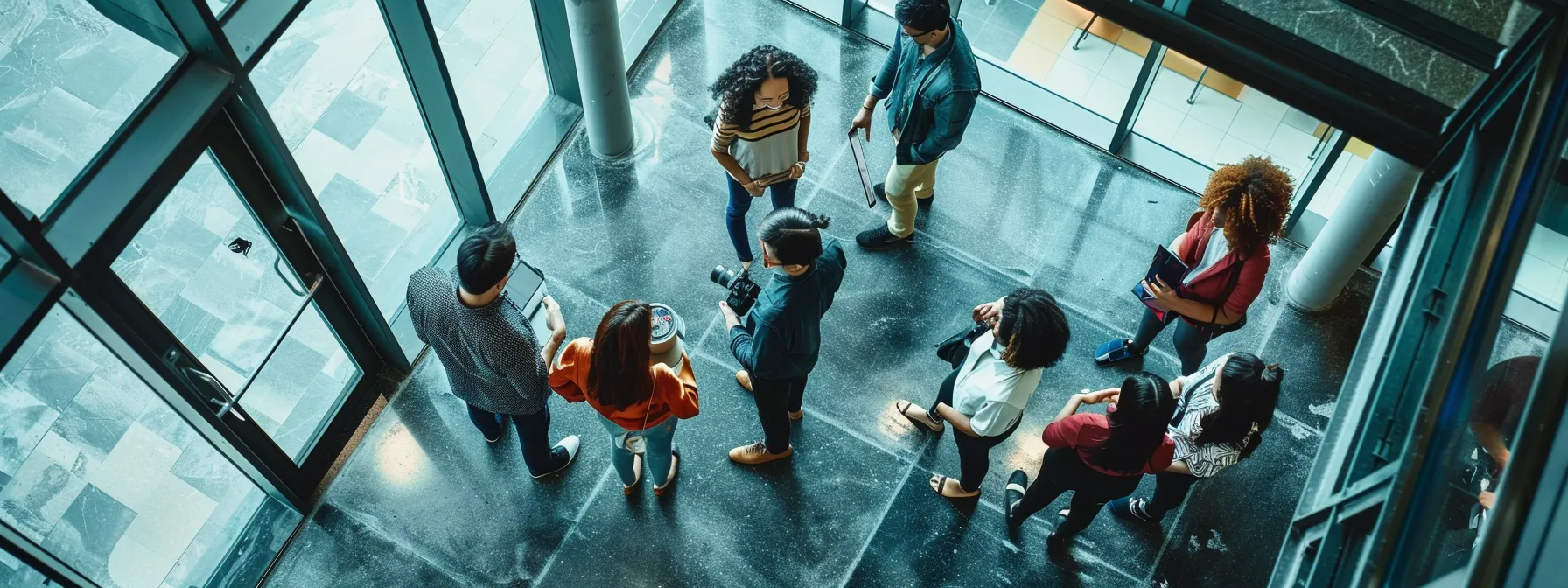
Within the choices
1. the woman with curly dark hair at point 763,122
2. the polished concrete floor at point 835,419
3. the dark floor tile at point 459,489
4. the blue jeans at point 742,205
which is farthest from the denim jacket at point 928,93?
the dark floor tile at point 459,489

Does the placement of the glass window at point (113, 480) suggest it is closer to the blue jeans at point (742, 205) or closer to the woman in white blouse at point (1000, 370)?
the blue jeans at point (742, 205)

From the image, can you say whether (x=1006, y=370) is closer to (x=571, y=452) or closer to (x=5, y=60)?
(x=571, y=452)

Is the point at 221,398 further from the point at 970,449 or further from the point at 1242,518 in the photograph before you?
the point at 1242,518

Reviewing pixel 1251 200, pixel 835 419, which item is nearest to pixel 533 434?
pixel 835 419

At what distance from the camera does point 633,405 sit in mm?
4469

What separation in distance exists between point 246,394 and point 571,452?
5.39 ft

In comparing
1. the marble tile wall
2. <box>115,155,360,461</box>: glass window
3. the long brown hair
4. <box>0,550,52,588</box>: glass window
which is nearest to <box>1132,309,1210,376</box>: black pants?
the marble tile wall

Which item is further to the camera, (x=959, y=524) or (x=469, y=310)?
(x=959, y=524)

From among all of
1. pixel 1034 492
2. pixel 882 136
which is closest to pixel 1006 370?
pixel 1034 492

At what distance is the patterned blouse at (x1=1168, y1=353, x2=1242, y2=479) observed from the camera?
178 inches

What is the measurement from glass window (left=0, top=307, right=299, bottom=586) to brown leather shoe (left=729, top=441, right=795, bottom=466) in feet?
7.82

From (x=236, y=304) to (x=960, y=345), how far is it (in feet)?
11.1

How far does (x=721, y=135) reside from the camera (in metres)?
5.35

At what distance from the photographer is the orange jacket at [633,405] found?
4383 millimetres
